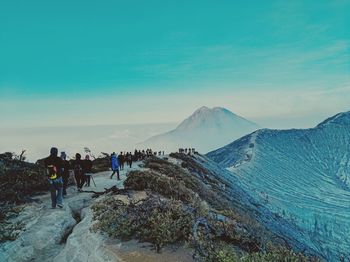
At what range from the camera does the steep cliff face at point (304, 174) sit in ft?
258

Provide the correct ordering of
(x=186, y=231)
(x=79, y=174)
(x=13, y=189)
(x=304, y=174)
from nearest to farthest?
(x=186, y=231) → (x=13, y=189) → (x=79, y=174) → (x=304, y=174)

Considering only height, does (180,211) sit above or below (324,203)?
above

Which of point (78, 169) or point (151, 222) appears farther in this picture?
point (78, 169)

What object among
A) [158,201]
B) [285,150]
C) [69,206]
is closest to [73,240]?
[158,201]

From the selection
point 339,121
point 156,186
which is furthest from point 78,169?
point 339,121

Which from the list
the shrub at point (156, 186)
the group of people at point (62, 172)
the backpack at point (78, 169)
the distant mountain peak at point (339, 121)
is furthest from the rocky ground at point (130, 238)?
the distant mountain peak at point (339, 121)

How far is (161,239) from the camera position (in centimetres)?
961

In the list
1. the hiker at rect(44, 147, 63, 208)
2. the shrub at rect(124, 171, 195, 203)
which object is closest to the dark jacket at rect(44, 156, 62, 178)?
the hiker at rect(44, 147, 63, 208)

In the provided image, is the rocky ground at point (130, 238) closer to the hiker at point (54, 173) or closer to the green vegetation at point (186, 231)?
the green vegetation at point (186, 231)

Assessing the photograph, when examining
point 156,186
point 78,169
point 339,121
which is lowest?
point 156,186

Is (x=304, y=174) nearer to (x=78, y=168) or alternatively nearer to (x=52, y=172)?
(x=78, y=168)

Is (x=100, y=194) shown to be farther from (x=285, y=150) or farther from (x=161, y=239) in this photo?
(x=285, y=150)

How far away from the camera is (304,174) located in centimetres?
13638

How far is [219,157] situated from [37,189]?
5619 inches
